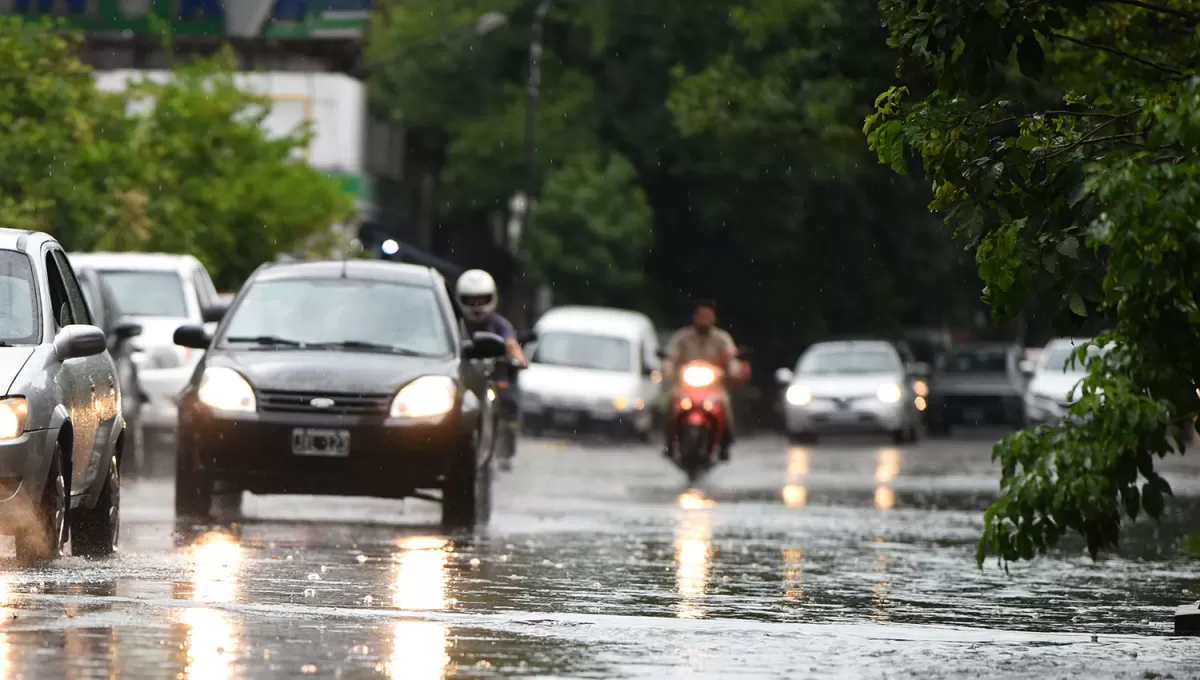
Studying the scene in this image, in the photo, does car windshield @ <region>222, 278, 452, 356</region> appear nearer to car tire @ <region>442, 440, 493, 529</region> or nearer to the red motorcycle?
car tire @ <region>442, 440, 493, 529</region>

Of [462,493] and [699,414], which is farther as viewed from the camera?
[699,414]

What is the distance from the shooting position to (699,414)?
87.7ft

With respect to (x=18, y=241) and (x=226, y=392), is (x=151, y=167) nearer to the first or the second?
(x=226, y=392)

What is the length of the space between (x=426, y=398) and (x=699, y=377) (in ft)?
34.3

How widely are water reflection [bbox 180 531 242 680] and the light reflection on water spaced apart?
6.30 ft

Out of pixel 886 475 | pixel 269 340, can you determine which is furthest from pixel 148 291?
pixel 269 340

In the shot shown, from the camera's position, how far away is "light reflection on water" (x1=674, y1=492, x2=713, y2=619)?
12.0 m

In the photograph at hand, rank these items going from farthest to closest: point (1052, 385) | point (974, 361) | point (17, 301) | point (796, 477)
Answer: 1. point (974, 361)
2. point (1052, 385)
3. point (796, 477)
4. point (17, 301)

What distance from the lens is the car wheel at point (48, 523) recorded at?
12.4 meters

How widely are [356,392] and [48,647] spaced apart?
24.4 feet

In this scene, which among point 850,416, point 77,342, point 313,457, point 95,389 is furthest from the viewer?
point 850,416

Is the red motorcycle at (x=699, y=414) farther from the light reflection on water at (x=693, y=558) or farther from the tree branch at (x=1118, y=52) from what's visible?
the tree branch at (x=1118, y=52)

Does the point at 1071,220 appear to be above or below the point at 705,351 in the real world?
below

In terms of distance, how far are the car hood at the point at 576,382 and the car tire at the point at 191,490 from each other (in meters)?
24.9
